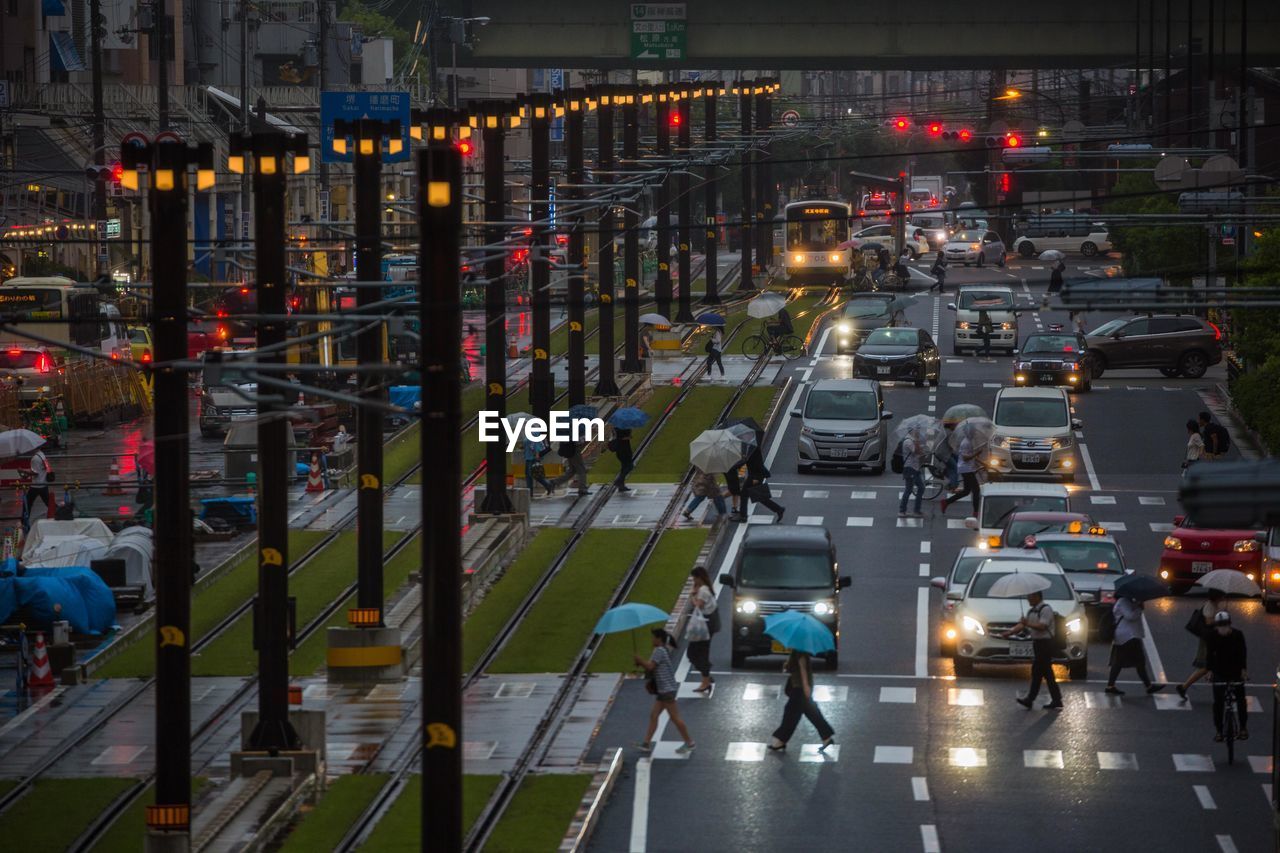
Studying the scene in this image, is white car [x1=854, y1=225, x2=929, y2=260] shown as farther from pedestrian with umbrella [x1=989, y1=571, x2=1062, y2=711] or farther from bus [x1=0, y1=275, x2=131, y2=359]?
pedestrian with umbrella [x1=989, y1=571, x2=1062, y2=711]

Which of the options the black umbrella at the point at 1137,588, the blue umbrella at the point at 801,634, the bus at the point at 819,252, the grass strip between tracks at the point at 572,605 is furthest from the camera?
the bus at the point at 819,252

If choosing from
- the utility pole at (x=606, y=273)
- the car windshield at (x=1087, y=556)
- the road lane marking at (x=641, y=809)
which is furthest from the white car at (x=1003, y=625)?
the utility pole at (x=606, y=273)

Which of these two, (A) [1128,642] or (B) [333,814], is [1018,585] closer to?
(A) [1128,642]

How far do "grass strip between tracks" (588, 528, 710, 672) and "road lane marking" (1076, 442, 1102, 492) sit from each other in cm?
888

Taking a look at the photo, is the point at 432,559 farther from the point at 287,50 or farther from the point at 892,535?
the point at 287,50

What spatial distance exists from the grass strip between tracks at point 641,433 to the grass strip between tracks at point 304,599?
7045 millimetres

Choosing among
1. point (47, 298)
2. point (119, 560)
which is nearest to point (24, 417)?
point (47, 298)

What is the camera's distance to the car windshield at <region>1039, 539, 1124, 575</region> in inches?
1345

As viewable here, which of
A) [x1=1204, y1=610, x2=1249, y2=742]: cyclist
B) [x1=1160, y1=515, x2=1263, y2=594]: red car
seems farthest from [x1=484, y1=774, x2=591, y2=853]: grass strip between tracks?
[x1=1160, y1=515, x2=1263, y2=594]: red car

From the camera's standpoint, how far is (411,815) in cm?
2466

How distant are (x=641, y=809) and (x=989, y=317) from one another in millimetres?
40637

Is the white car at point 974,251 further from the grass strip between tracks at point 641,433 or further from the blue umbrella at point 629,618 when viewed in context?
the blue umbrella at point 629,618

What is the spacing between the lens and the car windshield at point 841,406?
46.8 m

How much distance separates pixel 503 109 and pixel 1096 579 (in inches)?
571
